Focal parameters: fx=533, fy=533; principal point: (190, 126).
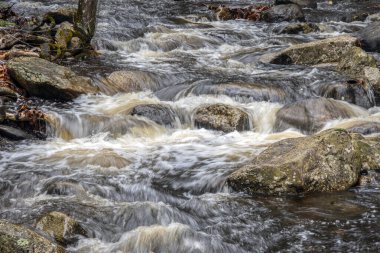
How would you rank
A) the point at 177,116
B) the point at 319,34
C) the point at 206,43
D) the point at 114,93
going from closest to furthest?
the point at 177,116, the point at 114,93, the point at 206,43, the point at 319,34

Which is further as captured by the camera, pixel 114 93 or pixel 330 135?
pixel 114 93

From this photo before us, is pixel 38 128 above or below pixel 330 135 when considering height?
below

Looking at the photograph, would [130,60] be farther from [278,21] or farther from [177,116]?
[278,21]

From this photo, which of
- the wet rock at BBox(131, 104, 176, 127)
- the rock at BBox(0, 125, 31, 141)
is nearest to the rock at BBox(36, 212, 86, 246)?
the rock at BBox(0, 125, 31, 141)

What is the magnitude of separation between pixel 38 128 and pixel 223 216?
4.19 metres

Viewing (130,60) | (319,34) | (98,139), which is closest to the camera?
(98,139)

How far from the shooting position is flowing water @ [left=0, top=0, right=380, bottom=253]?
545cm

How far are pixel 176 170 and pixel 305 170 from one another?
1.87m

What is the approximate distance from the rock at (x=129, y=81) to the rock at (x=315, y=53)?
3.24 meters

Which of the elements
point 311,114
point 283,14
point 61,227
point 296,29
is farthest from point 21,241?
point 283,14

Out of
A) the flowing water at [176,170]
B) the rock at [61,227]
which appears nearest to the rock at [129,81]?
the flowing water at [176,170]

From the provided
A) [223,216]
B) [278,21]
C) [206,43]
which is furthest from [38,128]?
[278,21]

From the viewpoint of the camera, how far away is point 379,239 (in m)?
5.32

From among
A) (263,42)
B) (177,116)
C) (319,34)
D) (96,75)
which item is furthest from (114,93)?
(319,34)
